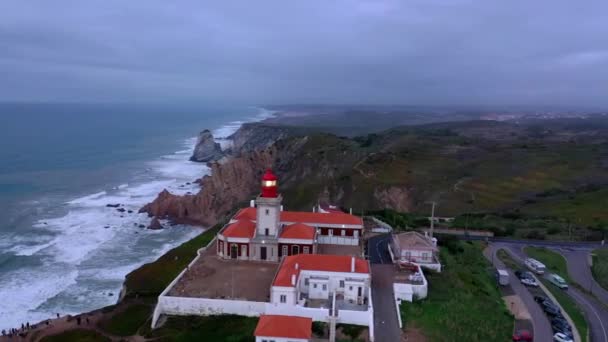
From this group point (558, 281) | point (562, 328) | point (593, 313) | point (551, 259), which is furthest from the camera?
point (551, 259)

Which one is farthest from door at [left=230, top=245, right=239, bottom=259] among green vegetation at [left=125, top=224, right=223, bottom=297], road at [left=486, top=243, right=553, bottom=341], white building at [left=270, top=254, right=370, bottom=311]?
road at [left=486, top=243, right=553, bottom=341]

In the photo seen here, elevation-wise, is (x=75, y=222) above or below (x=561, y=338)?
below

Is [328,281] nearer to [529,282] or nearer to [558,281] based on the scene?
[529,282]

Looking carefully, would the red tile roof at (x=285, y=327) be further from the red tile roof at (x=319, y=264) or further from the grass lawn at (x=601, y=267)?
the grass lawn at (x=601, y=267)

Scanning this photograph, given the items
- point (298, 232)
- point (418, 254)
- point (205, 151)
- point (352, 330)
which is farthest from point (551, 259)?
point (205, 151)

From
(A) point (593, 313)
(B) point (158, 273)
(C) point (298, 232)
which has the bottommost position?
(B) point (158, 273)
